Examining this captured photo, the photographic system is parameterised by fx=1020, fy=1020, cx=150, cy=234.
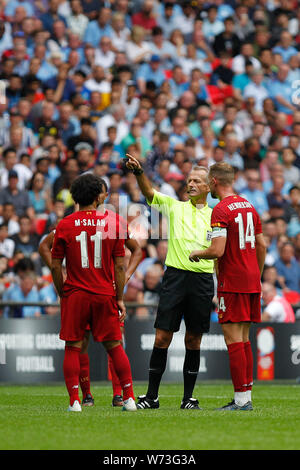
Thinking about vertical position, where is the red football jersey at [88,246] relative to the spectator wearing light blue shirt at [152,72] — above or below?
below

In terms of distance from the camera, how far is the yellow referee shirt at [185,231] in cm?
989

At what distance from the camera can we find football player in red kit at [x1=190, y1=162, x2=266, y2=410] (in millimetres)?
9297

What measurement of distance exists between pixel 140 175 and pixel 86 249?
972 mm

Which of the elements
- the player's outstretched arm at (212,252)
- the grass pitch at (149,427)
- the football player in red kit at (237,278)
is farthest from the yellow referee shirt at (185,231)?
the grass pitch at (149,427)

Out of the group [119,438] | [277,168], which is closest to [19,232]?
[277,168]

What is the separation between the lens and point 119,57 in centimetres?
2042

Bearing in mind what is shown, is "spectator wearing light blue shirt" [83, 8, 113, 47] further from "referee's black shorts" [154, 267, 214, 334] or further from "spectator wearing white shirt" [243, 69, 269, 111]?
"referee's black shorts" [154, 267, 214, 334]

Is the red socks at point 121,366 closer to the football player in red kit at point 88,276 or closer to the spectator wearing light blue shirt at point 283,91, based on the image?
the football player in red kit at point 88,276

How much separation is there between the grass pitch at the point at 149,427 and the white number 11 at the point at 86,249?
1.33 metres

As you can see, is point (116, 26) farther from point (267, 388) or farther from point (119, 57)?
point (267, 388)

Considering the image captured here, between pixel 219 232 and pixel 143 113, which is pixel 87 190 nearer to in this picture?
pixel 219 232

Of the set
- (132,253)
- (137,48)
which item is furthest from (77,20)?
(132,253)

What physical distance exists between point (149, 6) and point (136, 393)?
11548 mm

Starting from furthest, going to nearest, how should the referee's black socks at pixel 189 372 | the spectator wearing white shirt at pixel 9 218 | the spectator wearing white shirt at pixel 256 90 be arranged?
1. the spectator wearing white shirt at pixel 256 90
2. the spectator wearing white shirt at pixel 9 218
3. the referee's black socks at pixel 189 372
